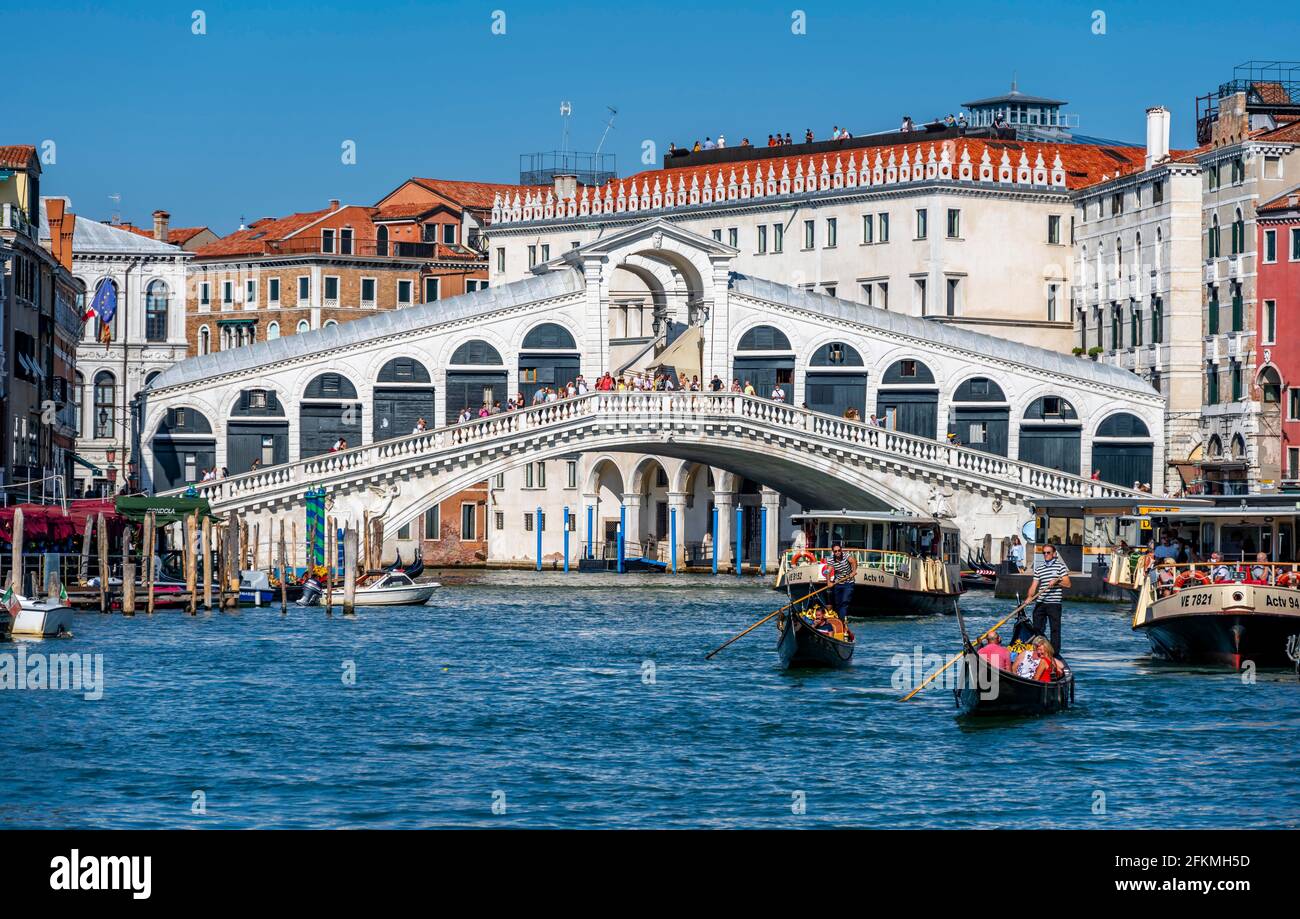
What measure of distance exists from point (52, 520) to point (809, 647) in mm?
16812

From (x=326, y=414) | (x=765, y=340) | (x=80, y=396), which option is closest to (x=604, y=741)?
(x=326, y=414)

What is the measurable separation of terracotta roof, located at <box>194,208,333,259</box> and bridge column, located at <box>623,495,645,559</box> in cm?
1766

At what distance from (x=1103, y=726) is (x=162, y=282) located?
60475 millimetres

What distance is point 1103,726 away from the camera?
84.8 feet

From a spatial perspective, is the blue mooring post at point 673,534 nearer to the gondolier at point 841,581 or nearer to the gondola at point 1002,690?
the gondolier at point 841,581

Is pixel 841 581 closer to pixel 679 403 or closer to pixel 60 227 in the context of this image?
pixel 679 403

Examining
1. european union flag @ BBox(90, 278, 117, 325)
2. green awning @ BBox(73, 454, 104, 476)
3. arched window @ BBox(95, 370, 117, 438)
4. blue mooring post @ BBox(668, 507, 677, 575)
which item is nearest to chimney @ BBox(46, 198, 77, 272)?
european union flag @ BBox(90, 278, 117, 325)

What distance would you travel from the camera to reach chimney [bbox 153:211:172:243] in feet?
279

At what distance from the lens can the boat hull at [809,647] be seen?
104 ft

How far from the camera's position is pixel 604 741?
24.9 m

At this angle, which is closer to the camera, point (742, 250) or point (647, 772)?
point (647, 772)

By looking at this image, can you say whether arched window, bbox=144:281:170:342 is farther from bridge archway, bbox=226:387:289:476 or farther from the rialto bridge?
bridge archway, bbox=226:387:289:476

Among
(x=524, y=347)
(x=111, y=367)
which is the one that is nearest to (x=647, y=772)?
(x=524, y=347)
